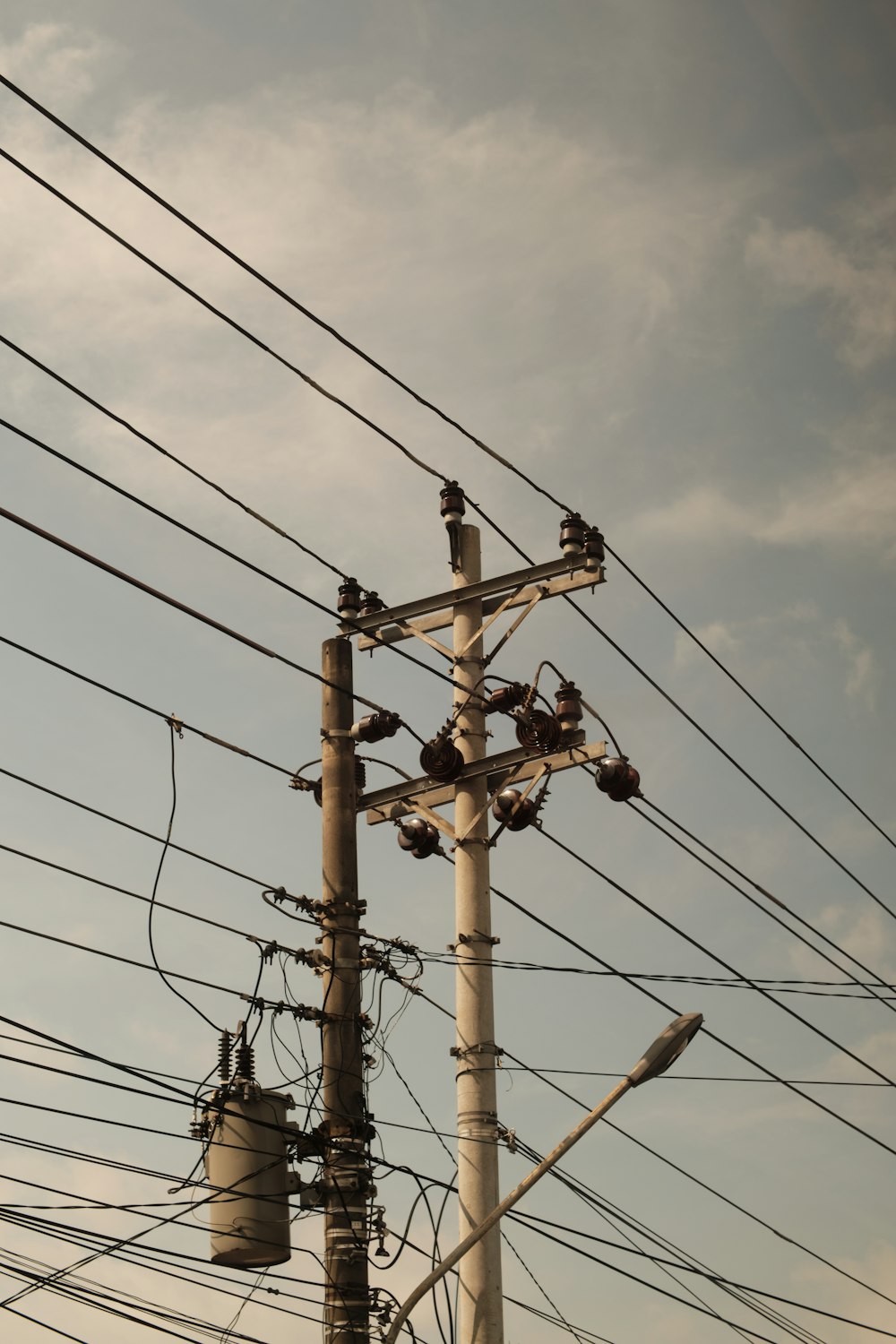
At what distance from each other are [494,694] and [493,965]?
2.85 metres

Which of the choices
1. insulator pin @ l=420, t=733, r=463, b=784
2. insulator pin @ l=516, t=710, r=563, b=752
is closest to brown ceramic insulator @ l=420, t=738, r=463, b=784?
insulator pin @ l=420, t=733, r=463, b=784

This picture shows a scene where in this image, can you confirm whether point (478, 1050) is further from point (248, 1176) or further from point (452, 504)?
point (452, 504)

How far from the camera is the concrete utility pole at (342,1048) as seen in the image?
14.6 meters

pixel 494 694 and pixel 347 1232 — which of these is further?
pixel 494 694

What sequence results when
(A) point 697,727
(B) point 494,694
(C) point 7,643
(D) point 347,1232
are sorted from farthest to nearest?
(A) point 697,727
(B) point 494,694
(D) point 347,1232
(C) point 7,643

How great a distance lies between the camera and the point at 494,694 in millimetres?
17328

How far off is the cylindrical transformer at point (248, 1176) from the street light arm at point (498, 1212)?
56.0 inches

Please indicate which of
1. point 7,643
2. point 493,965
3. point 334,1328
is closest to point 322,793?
point 493,965

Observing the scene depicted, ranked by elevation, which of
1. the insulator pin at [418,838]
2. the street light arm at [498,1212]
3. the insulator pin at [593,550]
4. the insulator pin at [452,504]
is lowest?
the street light arm at [498,1212]

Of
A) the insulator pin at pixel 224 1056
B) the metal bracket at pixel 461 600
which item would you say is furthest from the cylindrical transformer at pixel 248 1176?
the metal bracket at pixel 461 600

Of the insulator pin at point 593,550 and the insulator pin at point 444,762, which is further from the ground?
the insulator pin at point 593,550

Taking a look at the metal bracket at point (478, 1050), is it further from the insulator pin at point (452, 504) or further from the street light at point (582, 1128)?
the insulator pin at point (452, 504)

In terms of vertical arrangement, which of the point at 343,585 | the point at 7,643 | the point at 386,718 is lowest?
the point at 7,643

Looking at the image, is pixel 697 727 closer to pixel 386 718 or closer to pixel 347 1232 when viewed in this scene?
pixel 386 718
